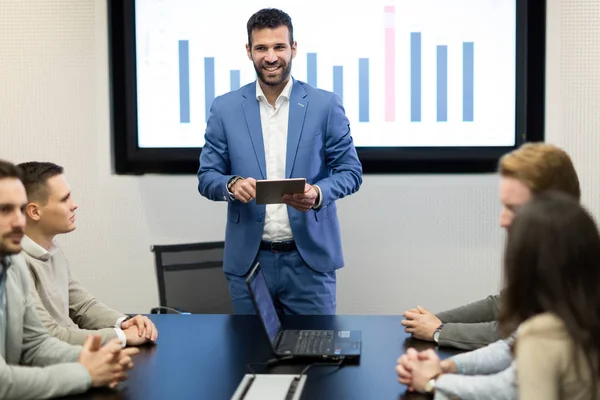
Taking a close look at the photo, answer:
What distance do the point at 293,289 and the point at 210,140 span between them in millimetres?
667

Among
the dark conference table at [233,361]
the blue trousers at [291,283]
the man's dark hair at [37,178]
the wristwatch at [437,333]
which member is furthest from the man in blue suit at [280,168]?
the wristwatch at [437,333]

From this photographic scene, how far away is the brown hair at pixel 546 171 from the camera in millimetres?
1863

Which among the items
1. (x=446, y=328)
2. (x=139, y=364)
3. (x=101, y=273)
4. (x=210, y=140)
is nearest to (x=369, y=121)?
(x=210, y=140)

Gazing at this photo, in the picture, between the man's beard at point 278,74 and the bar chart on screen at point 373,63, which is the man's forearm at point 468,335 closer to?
the man's beard at point 278,74

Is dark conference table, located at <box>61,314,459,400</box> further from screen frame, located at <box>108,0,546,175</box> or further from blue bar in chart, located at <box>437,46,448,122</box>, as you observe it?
blue bar in chart, located at <box>437,46,448,122</box>

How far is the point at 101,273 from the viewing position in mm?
4418

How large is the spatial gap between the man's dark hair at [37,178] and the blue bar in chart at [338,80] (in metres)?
1.95

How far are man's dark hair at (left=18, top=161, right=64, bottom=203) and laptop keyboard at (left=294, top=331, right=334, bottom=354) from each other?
883 mm

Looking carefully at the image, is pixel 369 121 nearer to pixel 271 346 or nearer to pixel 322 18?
pixel 322 18

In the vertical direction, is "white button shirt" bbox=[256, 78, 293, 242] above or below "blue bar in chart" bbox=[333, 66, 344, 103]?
below

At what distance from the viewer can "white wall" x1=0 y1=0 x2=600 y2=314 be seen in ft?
13.9

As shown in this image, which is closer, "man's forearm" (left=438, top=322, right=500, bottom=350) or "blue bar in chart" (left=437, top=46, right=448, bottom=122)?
"man's forearm" (left=438, top=322, right=500, bottom=350)

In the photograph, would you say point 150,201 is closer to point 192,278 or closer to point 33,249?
point 192,278

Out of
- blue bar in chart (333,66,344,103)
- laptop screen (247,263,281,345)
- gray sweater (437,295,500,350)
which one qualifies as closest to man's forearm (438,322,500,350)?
gray sweater (437,295,500,350)
